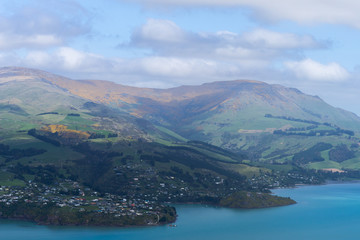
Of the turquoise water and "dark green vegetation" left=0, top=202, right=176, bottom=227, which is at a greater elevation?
"dark green vegetation" left=0, top=202, right=176, bottom=227

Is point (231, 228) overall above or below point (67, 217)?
below

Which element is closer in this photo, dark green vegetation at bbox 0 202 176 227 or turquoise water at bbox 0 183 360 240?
turquoise water at bbox 0 183 360 240

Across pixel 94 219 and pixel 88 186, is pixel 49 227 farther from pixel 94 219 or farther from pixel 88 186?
pixel 88 186

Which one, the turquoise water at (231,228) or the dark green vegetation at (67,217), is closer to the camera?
the turquoise water at (231,228)

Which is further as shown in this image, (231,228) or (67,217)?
(231,228)

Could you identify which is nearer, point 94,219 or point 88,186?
point 94,219

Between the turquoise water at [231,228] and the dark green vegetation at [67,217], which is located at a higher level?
the dark green vegetation at [67,217]

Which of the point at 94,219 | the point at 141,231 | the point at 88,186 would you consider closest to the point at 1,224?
the point at 94,219

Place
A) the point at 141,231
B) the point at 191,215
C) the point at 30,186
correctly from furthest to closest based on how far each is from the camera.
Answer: the point at 30,186, the point at 191,215, the point at 141,231
